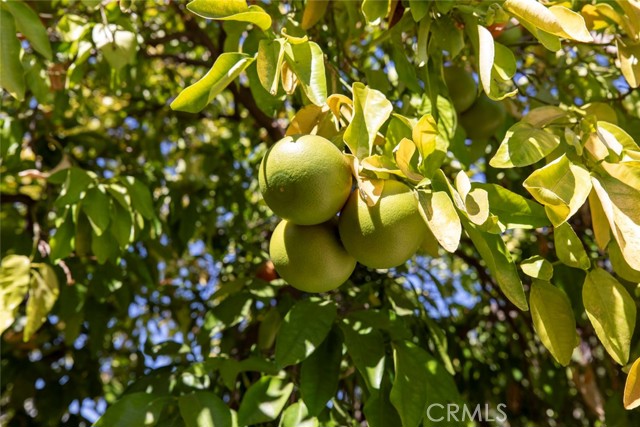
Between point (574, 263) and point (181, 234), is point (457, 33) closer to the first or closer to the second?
point (574, 263)

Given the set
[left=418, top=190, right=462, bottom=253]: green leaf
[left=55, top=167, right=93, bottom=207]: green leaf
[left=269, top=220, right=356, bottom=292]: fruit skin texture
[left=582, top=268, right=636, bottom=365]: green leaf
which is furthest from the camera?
[left=55, top=167, right=93, bottom=207]: green leaf

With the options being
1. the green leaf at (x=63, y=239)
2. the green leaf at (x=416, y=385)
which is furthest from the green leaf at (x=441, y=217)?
the green leaf at (x=63, y=239)

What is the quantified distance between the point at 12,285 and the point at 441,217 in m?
1.30

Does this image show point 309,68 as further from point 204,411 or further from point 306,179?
point 204,411

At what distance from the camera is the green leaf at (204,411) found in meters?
1.39

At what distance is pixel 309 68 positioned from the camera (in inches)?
44.6

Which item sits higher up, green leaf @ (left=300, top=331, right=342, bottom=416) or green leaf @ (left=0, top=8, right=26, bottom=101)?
green leaf @ (left=0, top=8, right=26, bottom=101)

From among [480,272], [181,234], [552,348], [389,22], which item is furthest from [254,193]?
[552,348]

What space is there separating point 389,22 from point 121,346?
235cm

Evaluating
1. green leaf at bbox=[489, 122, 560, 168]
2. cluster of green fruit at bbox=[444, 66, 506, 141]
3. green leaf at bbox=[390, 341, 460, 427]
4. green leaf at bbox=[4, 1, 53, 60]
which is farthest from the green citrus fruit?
green leaf at bbox=[4, 1, 53, 60]

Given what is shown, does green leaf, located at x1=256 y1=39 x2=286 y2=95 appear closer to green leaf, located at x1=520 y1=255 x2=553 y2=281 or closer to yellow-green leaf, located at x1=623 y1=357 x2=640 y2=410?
green leaf, located at x1=520 y1=255 x2=553 y2=281

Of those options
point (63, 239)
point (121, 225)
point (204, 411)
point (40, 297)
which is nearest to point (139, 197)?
point (121, 225)

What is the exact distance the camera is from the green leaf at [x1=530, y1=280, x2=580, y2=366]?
1.10 m

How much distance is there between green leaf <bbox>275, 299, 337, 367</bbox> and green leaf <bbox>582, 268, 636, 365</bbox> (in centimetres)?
56
